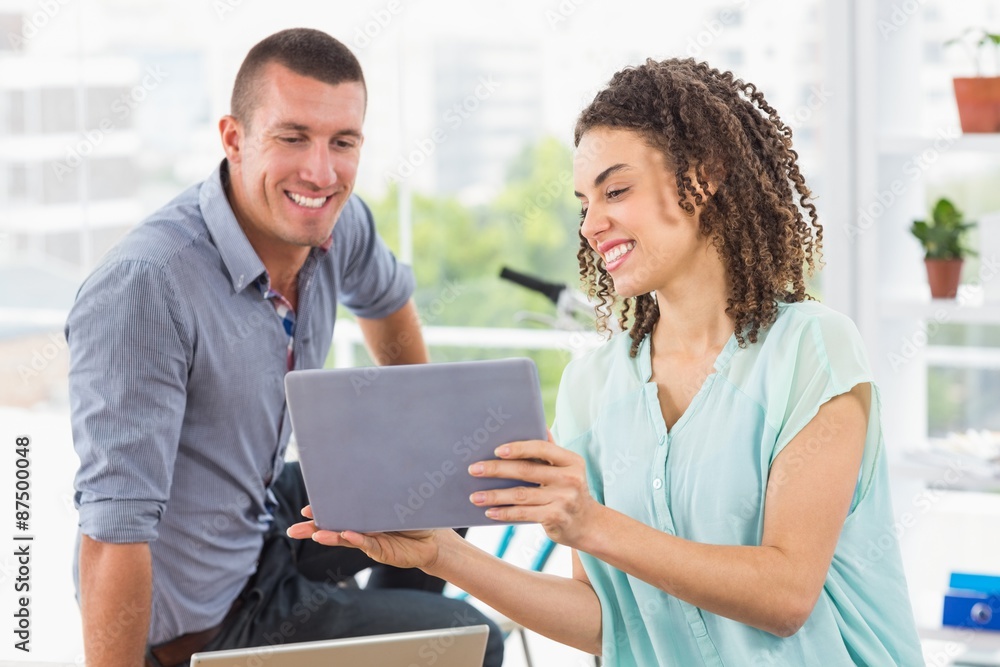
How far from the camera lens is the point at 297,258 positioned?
81.0 inches

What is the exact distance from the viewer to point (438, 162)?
6.96 meters

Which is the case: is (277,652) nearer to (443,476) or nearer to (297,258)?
(443,476)

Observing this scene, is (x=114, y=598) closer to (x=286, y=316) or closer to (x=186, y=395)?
(x=186, y=395)

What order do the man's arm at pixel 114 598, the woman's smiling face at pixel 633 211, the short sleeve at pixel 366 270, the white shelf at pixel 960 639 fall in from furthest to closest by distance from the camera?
the white shelf at pixel 960 639 → the short sleeve at pixel 366 270 → the man's arm at pixel 114 598 → the woman's smiling face at pixel 633 211

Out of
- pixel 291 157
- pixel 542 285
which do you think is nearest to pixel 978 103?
pixel 542 285

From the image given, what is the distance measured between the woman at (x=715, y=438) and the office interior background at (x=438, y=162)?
142 centimetres

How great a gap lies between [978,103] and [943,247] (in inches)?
13.7

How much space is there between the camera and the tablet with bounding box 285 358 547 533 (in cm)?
110

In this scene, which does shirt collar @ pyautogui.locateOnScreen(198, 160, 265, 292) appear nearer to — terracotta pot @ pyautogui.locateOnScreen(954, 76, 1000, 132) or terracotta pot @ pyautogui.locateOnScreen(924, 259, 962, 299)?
terracotta pot @ pyautogui.locateOnScreen(924, 259, 962, 299)

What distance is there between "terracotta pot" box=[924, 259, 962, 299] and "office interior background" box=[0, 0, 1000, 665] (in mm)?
198

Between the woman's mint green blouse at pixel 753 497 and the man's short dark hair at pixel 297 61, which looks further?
the man's short dark hair at pixel 297 61

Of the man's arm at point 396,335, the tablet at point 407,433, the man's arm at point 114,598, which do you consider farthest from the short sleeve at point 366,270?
the tablet at point 407,433

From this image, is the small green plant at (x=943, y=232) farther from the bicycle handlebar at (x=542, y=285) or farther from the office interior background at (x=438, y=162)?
the bicycle handlebar at (x=542, y=285)

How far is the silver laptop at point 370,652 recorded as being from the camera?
1.20m
